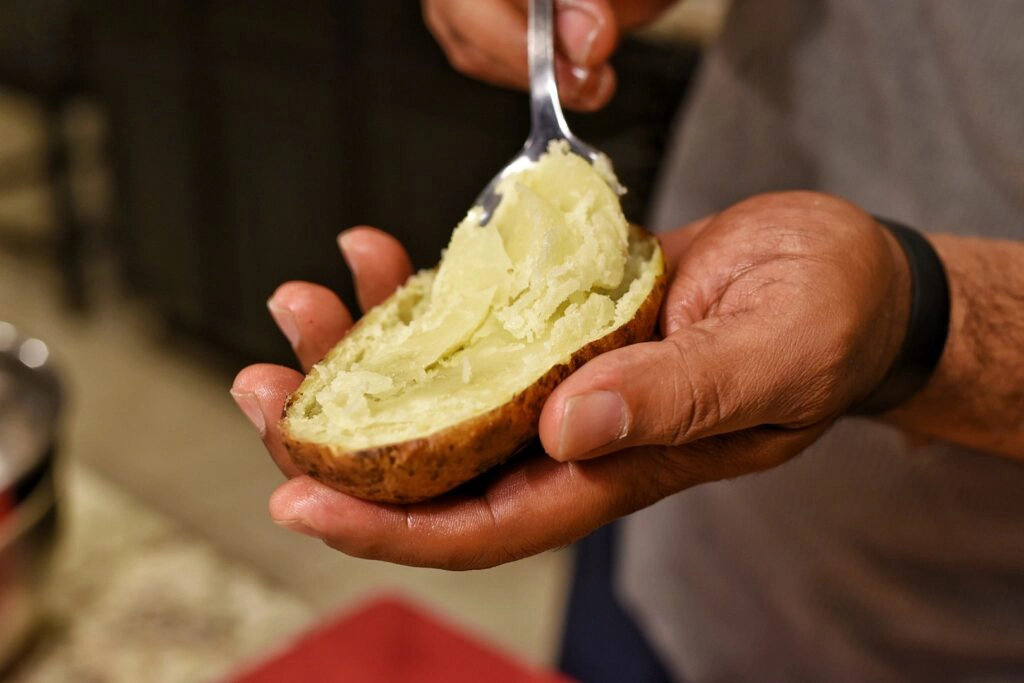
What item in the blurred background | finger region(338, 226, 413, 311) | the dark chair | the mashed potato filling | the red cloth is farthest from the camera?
the dark chair

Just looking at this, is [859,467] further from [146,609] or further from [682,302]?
[146,609]

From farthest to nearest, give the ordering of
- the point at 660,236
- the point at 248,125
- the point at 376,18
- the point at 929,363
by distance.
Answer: the point at 248,125 → the point at 376,18 → the point at 660,236 → the point at 929,363

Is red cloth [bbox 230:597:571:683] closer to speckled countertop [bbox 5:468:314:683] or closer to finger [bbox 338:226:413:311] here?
speckled countertop [bbox 5:468:314:683]

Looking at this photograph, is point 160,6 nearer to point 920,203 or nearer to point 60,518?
point 60,518

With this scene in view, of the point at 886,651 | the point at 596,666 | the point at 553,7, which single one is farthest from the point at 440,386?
the point at 596,666

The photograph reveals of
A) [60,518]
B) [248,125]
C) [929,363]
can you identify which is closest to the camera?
[929,363]

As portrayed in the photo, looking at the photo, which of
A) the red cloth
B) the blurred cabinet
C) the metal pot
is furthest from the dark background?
the metal pot
